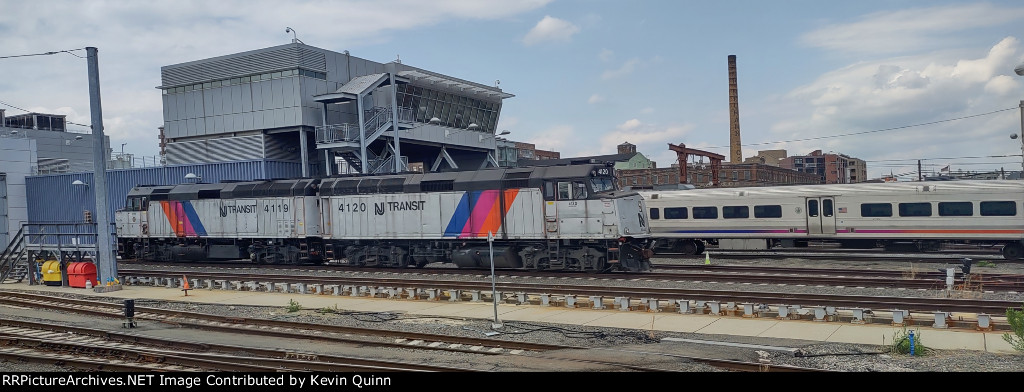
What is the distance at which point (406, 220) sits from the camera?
1165 inches

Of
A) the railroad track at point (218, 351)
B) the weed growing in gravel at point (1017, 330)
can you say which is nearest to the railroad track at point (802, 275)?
the weed growing in gravel at point (1017, 330)

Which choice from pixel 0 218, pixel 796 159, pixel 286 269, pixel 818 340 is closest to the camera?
pixel 818 340

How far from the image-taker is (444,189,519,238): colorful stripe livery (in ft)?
88.9

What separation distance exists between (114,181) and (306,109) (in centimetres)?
1483

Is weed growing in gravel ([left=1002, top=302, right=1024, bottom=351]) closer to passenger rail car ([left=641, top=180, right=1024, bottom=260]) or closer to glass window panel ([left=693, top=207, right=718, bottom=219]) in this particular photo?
passenger rail car ([left=641, top=180, right=1024, bottom=260])

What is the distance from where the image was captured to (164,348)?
1508cm

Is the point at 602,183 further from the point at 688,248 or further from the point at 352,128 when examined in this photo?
the point at 352,128

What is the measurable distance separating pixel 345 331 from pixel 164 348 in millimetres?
3612

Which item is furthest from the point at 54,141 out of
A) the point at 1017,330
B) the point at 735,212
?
the point at 1017,330

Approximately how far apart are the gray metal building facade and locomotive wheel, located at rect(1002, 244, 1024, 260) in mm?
28443

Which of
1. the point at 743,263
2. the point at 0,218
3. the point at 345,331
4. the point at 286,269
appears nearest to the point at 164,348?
the point at 345,331

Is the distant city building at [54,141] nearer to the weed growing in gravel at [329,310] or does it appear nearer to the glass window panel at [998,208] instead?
the weed growing in gravel at [329,310]
